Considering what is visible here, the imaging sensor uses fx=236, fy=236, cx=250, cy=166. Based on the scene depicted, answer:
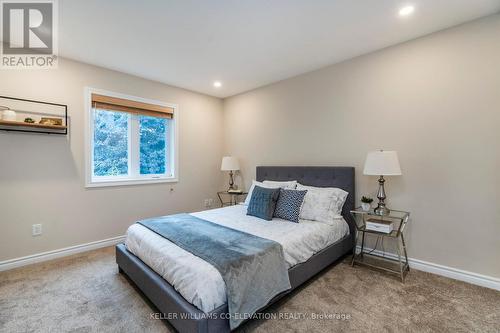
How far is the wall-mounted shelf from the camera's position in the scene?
263 centimetres

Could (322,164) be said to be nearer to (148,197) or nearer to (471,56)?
(471,56)

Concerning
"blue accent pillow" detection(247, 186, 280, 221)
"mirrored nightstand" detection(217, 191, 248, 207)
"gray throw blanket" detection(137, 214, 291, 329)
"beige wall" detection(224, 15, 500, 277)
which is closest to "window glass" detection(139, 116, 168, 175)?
"mirrored nightstand" detection(217, 191, 248, 207)

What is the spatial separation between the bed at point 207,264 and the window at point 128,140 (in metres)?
1.45

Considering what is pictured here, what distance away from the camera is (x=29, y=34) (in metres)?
2.54

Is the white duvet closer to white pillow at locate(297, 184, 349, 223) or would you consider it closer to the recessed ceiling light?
white pillow at locate(297, 184, 349, 223)

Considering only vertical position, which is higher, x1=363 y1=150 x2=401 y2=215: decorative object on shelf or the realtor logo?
the realtor logo

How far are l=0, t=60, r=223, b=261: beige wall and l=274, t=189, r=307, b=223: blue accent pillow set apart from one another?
2.14 metres

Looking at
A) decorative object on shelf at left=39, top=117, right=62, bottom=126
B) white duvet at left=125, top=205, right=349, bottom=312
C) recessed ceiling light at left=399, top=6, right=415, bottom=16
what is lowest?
white duvet at left=125, top=205, right=349, bottom=312

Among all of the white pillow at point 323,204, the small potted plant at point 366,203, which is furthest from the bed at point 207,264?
the small potted plant at point 366,203

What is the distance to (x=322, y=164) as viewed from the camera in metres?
3.44

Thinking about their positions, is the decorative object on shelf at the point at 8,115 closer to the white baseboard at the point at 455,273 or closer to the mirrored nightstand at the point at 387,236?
the mirrored nightstand at the point at 387,236

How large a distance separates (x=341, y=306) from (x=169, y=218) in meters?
1.97

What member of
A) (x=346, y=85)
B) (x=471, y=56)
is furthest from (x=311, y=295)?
(x=471, y=56)

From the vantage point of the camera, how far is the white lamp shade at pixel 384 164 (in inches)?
96.8
